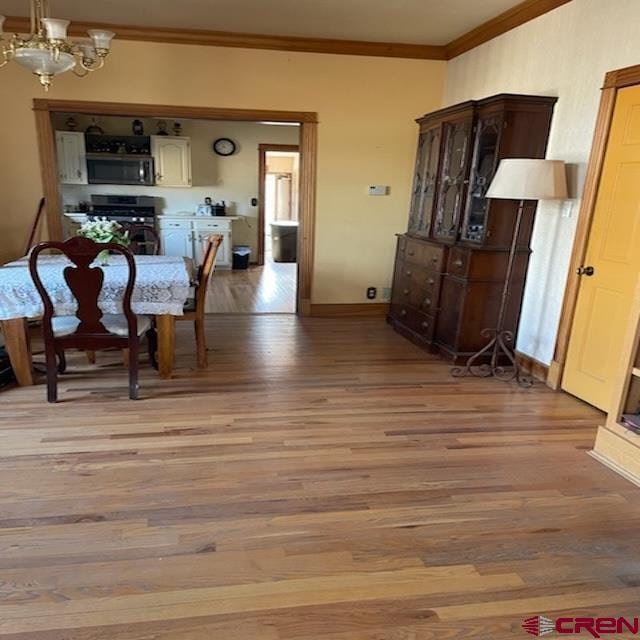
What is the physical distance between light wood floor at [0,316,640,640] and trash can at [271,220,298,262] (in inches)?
239

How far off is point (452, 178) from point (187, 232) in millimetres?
4972

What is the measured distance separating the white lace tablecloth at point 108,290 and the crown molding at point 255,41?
99.0 inches

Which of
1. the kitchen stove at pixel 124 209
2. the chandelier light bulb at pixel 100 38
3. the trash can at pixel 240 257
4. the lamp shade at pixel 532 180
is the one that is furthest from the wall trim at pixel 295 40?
the trash can at pixel 240 257

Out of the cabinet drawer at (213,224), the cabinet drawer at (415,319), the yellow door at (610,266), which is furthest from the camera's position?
the cabinet drawer at (213,224)

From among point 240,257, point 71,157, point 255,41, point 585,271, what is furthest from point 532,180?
point 71,157

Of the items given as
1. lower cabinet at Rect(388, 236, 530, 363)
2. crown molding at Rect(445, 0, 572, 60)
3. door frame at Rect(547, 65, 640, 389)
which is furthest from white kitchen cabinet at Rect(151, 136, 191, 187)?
door frame at Rect(547, 65, 640, 389)

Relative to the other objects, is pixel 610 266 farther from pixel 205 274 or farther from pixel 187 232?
pixel 187 232

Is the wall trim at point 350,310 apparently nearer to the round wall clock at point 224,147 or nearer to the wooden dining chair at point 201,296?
the wooden dining chair at point 201,296

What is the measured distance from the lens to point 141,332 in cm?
329

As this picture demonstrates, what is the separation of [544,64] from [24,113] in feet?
15.0

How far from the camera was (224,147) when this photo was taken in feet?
27.8

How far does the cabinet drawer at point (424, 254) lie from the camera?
4.36 meters

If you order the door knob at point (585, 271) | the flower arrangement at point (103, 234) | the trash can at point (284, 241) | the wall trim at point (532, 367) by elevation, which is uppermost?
the flower arrangement at point (103, 234)

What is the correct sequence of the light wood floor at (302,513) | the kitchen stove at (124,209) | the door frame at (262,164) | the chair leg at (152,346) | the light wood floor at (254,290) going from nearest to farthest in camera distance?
the light wood floor at (302,513) → the chair leg at (152,346) → the light wood floor at (254,290) → the kitchen stove at (124,209) → the door frame at (262,164)
